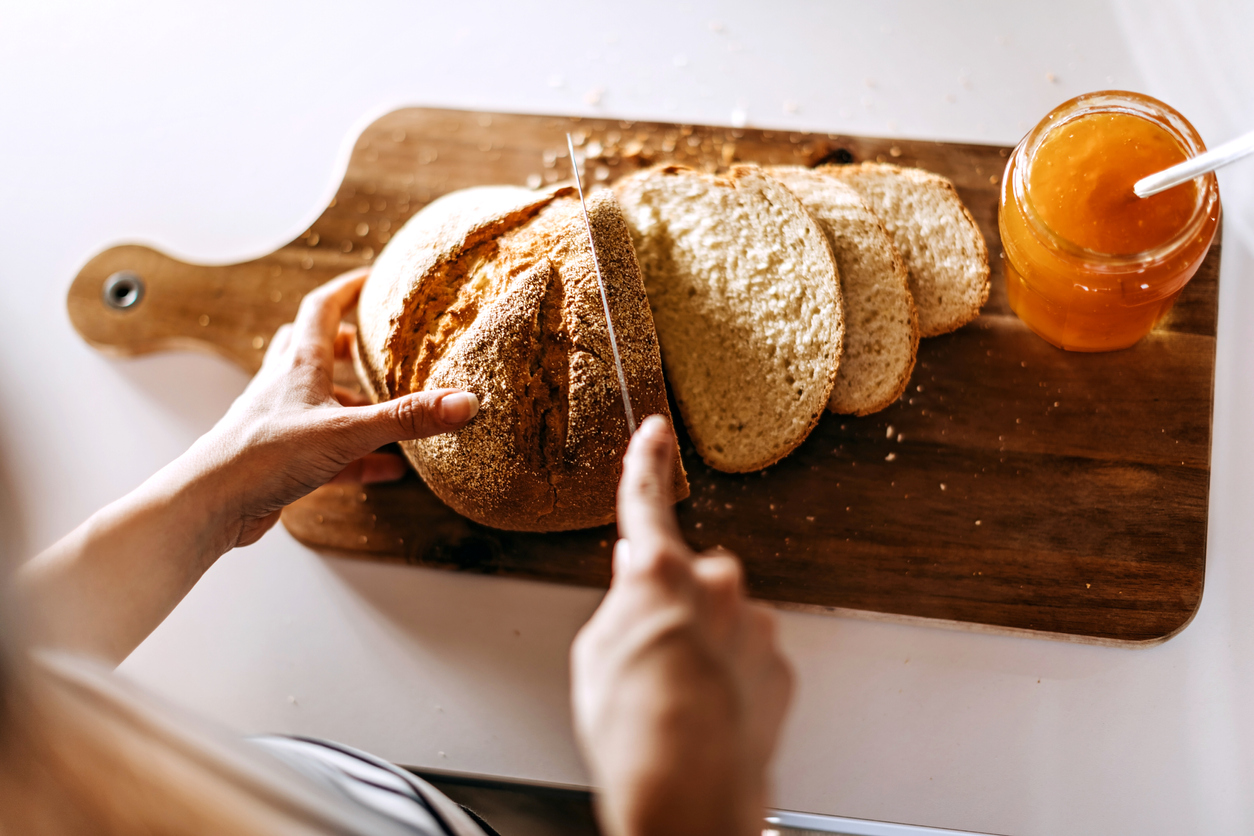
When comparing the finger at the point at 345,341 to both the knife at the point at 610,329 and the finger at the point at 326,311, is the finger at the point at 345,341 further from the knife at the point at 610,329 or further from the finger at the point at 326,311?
the knife at the point at 610,329

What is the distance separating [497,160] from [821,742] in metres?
1.70

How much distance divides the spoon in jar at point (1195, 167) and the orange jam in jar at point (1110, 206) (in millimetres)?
49

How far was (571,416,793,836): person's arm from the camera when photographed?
768 millimetres

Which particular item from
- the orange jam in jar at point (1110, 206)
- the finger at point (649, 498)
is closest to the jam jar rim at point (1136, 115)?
the orange jam in jar at point (1110, 206)

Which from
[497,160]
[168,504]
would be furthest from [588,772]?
[497,160]

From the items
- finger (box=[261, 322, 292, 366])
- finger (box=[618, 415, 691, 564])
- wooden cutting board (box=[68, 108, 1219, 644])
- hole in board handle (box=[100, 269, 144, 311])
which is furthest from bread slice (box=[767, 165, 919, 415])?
hole in board handle (box=[100, 269, 144, 311])

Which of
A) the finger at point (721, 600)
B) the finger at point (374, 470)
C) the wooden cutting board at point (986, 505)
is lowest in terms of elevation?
the wooden cutting board at point (986, 505)

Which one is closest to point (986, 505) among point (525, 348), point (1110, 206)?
point (1110, 206)

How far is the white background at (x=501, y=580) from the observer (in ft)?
5.81

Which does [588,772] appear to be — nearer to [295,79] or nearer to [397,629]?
[397,629]

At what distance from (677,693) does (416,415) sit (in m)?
0.82

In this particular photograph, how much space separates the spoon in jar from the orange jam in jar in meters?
0.05

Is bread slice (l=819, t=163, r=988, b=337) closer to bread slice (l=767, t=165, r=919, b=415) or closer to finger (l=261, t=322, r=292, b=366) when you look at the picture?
bread slice (l=767, t=165, r=919, b=415)

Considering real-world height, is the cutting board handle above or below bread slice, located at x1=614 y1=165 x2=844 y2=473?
above
